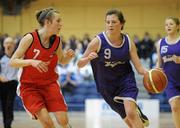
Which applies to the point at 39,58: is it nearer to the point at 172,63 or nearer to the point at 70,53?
the point at 70,53

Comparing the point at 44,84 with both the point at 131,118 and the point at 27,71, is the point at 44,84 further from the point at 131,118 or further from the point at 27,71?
the point at 131,118

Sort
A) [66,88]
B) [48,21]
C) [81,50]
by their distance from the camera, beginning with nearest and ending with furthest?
[48,21]
[66,88]
[81,50]

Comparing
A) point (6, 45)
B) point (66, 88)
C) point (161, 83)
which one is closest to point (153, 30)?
point (66, 88)

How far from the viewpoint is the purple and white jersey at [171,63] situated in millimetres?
6996

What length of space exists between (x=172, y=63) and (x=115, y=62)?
4.22 feet

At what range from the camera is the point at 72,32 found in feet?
73.6

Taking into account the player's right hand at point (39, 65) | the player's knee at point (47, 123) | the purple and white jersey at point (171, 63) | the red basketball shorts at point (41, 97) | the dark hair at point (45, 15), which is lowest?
the player's knee at point (47, 123)

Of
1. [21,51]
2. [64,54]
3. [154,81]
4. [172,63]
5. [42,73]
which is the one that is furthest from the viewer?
[172,63]

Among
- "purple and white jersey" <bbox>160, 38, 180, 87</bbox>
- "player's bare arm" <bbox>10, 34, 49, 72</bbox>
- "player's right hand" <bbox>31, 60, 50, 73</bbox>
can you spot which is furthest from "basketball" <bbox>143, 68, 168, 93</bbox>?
"player's right hand" <bbox>31, 60, 50, 73</bbox>

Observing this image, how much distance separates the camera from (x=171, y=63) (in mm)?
7012

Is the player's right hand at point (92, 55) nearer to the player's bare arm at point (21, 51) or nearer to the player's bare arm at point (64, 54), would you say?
the player's bare arm at point (64, 54)

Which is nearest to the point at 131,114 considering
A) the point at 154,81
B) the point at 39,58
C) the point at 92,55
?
the point at 154,81

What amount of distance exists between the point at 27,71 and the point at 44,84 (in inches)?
10.5

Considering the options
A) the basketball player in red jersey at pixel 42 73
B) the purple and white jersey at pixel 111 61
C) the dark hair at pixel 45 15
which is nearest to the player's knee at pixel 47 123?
the basketball player in red jersey at pixel 42 73
